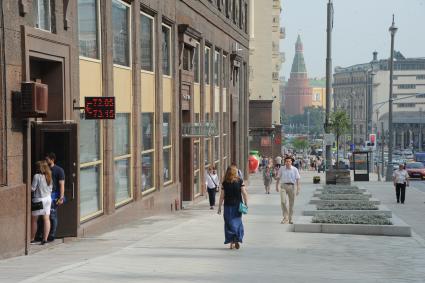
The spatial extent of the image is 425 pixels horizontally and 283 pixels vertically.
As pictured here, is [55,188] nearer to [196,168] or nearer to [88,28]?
[88,28]

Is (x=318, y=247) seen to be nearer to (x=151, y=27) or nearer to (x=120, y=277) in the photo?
(x=120, y=277)

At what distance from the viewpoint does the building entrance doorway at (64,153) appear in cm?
1362

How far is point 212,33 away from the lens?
34312mm

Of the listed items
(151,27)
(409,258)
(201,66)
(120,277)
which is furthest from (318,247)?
(201,66)

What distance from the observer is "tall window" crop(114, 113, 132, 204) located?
1880 centimetres

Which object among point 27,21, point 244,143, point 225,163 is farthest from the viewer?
point 244,143

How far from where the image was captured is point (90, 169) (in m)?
16.7

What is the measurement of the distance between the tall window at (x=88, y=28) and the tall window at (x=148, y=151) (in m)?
4.86

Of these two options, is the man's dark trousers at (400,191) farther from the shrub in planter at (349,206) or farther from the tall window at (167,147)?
the tall window at (167,147)

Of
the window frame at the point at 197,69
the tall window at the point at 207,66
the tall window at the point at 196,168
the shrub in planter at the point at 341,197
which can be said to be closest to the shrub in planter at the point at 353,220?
the shrub in planter at the point at 341,197

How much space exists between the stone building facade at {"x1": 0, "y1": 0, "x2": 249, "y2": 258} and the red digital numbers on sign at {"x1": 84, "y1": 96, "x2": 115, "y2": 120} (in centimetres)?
24

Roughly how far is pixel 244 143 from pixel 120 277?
118 ft

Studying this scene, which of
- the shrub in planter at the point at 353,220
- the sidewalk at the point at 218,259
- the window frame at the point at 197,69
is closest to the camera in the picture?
the sidewalk at the point at 218,259

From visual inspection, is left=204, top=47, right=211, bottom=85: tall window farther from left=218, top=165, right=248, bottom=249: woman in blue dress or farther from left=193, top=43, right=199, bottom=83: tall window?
left=218, top=165, right=248, bottom=249: woman in blue dress
